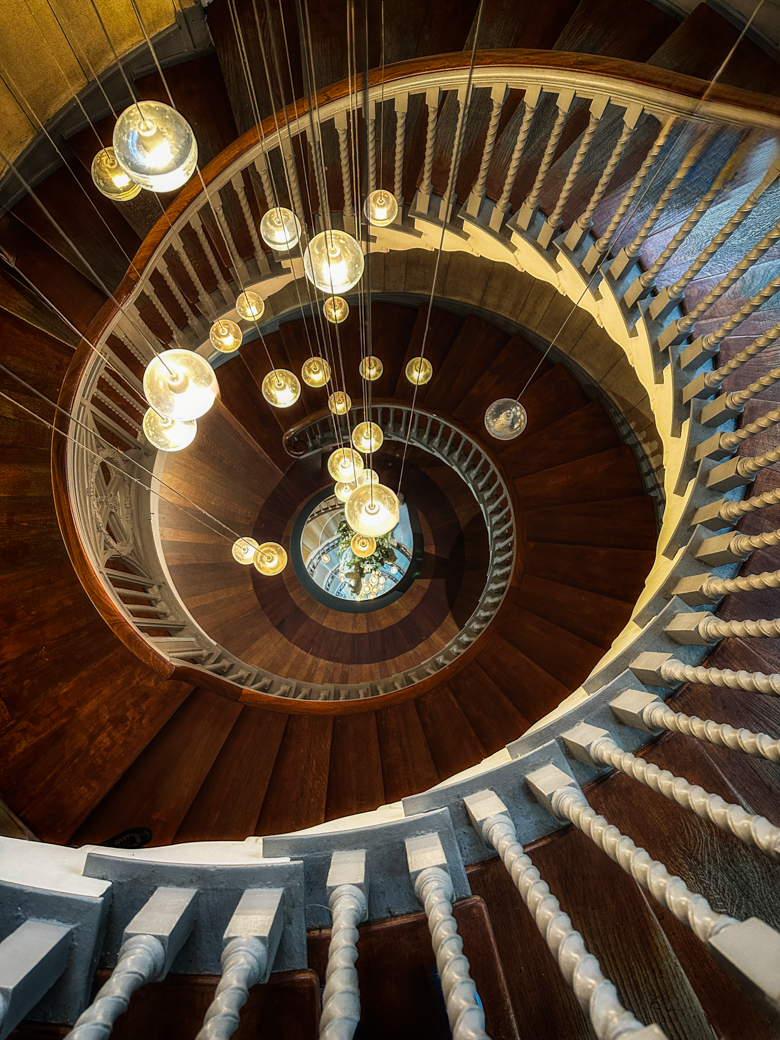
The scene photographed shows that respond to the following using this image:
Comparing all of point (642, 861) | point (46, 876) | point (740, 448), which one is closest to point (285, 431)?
point (740, 448)

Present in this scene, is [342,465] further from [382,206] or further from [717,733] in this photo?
[717,733]

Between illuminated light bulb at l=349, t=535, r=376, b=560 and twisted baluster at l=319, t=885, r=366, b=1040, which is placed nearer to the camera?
twisted baluster at l=319, t=885, r=366, b=1040

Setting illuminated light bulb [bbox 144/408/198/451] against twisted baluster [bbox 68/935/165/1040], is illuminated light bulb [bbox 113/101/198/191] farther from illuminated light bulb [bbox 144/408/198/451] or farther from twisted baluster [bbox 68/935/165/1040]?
twisted baluster [bbox 68/935/165/1040]

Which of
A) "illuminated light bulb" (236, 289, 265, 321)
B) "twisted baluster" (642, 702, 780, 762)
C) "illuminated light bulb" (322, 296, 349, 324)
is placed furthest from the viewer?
"illuminated light bulb" (236, 289, 265, 321)

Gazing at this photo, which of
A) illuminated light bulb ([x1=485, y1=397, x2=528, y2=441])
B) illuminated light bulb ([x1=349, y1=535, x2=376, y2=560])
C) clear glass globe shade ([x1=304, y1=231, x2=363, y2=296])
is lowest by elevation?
clear glass globe shade ([x1=304, y1=231, x2=363, y2=296])

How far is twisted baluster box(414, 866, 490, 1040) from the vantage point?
72cm

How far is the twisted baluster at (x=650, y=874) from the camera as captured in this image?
731 mm

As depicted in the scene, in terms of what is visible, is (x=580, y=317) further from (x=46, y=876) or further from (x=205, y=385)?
(x=46, y=876)

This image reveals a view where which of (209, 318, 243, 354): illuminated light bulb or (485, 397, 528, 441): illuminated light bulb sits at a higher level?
(209, 318, 243, 354): illuminated light bulb

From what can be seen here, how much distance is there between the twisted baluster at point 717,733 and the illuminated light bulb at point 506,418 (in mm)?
1985

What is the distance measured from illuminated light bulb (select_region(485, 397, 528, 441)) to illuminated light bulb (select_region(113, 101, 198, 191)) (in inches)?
83.0

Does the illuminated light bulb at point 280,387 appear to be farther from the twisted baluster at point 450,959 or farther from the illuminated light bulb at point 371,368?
the twisted baluster at point 450,959

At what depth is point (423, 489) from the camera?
17.5 ft

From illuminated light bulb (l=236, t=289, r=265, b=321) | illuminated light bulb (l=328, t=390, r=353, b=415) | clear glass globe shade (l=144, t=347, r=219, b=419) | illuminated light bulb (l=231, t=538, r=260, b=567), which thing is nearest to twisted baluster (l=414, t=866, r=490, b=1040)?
clear glass globe shade (l=144, t=347, r=219, b=419)
